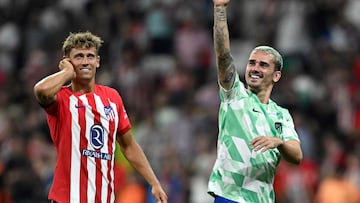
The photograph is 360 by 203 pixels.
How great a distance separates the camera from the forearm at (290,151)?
10.1 m

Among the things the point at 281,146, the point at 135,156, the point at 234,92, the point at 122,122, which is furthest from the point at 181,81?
the point at 281,146

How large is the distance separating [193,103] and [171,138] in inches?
37.6

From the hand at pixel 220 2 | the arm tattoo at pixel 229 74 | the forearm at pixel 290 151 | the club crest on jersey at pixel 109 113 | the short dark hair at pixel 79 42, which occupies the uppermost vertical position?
the hand at pixel 220 2

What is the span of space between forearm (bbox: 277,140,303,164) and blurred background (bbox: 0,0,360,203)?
6038mm

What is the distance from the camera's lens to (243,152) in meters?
10.4

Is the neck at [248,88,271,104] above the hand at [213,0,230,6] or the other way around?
the other way around

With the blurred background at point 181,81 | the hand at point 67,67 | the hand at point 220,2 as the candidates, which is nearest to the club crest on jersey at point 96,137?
the hand at point 67,67

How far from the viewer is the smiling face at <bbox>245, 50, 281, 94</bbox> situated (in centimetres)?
1059

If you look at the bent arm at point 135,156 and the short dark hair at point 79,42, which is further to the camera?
the bent arm at point 135,156

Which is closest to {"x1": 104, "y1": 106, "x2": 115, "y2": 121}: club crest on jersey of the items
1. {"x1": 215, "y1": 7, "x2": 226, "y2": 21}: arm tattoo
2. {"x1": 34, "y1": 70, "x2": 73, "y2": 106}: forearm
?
{"x1": 34, "y1": 70, "x2": 73, "y2": 106}: forearm

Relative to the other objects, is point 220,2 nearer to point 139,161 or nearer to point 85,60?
point 85,60

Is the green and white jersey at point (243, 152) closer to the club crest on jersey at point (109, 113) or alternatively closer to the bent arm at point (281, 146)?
the bent arm at point (281, 146)

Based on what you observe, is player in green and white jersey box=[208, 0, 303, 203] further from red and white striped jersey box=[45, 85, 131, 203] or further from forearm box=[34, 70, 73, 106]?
forearm box=[34, 70, 73, 106]

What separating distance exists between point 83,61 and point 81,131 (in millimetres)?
586
